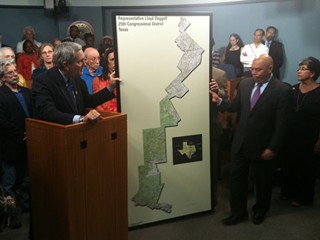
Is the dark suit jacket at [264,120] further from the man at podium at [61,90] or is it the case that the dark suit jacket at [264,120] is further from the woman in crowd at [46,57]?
the woman in crowd at [46,57]

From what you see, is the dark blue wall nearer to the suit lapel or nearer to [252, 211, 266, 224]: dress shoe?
the suit lapel

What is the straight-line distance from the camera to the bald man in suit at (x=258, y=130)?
2.88 m

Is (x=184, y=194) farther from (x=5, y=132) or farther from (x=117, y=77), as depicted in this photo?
(x=5, y=132)

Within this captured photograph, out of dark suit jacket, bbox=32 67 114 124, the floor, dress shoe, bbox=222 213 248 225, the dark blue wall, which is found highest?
the dark blue wall

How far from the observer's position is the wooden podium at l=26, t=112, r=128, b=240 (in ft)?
6.78

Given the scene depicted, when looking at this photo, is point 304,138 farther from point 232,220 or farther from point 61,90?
point 61,90

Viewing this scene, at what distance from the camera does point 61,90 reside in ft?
7.34

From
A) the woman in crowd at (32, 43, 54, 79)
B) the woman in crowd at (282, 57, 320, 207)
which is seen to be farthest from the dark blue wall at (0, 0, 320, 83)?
the woman in crowd at (32, 43, 54, 79)

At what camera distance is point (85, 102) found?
2.59 meters

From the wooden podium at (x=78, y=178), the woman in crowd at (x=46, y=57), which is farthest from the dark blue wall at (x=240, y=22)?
the wooden podium at (x=78, y=178)

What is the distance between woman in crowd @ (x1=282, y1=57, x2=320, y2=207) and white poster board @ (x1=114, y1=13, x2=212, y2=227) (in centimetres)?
95

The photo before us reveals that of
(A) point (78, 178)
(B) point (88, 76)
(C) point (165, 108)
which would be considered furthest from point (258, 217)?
(B) point (88, 76)

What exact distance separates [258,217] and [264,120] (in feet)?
2.85

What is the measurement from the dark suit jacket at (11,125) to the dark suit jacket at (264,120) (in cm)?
182
